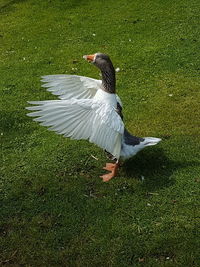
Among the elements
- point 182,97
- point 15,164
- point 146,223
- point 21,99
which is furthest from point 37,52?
point 146,223

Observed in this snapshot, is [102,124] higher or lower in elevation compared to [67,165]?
higher

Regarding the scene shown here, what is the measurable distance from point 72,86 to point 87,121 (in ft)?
4.14

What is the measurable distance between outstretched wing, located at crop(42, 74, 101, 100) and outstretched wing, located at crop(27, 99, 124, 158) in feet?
3.21

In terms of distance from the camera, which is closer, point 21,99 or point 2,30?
point 21,99

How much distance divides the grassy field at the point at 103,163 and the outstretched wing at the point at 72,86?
802 mm

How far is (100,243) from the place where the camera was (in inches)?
192

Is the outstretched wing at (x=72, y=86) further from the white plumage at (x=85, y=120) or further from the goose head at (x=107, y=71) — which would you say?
the white plumage at (x=85, y=120)

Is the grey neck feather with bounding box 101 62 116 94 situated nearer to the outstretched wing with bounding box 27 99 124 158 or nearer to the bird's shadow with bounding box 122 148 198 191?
the outstretched wing with bounding box 27 99 124 158

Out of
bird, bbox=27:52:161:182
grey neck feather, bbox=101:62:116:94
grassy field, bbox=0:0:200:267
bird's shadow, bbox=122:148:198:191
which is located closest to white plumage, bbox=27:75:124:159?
bird, bbox=27:52:161:182

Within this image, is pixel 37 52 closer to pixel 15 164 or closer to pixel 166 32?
pixel 166 32

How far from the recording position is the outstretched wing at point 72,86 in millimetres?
6352

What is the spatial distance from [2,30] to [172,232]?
9.04 m

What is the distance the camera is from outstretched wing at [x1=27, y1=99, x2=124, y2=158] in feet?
17.1

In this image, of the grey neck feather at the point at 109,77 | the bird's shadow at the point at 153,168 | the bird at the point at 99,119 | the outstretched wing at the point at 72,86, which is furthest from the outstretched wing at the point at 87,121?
the outstretched wing at the point at 72,86
